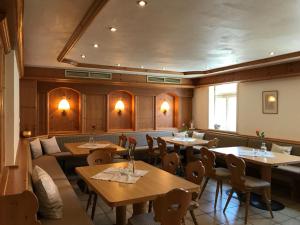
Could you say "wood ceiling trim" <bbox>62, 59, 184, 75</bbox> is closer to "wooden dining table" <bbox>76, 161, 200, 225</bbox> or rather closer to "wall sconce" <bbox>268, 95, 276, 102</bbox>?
"wall sconce" <bbox>268, 95, 276, 102</bbox>

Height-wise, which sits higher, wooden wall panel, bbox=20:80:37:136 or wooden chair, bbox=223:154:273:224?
wooden wall panel, bbox=20:80:37:136

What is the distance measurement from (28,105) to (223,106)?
5074 millimetres

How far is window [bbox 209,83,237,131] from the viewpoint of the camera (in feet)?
22.6

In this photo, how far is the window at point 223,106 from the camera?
6.88m

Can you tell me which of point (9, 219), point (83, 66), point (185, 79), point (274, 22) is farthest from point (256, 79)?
point (9, 219)

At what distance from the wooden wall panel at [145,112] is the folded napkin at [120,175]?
14.6 feet

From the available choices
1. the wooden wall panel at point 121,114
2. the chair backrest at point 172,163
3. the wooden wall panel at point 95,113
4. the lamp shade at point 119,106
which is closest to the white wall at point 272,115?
the wooden wall panel at point 121,114

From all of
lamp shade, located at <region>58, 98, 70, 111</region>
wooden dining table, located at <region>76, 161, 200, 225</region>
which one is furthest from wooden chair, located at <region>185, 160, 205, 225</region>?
lamp shade, located at <region>58, 98, 70, 111</region>

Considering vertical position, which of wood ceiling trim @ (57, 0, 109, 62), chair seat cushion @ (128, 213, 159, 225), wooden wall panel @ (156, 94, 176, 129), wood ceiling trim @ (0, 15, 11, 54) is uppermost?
wood ceiling trim @ (57, 0, 109, 62)

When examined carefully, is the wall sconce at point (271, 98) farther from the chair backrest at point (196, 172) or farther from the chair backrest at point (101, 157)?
the chair backrest at point (101, 157)

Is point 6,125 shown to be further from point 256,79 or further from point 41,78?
point 256,79

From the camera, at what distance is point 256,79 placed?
5867mm

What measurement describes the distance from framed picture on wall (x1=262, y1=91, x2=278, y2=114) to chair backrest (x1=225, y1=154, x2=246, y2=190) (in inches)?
106

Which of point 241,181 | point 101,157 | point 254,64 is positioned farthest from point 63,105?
point 241,181
